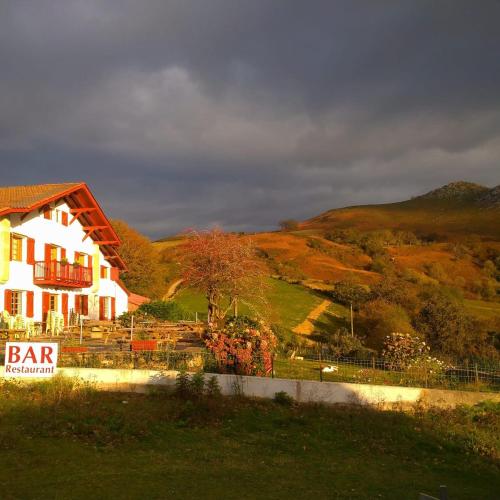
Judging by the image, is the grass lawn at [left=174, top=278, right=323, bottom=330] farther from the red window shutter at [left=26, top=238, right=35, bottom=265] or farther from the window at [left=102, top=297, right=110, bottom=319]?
the red window shutter at [left=26, top=238, right=35, bottom=265]

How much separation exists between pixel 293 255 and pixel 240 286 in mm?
55308

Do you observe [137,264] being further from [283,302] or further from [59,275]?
[59,275]

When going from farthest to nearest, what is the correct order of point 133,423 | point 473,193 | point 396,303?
point 473,193
point 396,303
point 133,423

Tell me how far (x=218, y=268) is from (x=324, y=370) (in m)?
8.01

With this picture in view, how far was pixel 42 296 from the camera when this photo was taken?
3000 cm

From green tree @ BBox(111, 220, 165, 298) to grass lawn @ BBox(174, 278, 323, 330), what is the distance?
9.59 ft

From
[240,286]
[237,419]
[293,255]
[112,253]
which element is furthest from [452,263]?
[237,419]

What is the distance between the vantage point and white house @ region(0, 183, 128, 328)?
2756 cm

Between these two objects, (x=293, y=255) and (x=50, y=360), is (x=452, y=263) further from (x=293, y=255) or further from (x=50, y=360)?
(x=50, y=360)

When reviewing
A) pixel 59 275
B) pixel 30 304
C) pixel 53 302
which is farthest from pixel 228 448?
pixel 53 302

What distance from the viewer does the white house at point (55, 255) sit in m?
27.6

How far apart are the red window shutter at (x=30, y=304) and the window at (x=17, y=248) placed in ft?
6.13

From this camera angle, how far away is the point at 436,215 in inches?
5413

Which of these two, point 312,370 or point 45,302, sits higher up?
point 45,302
